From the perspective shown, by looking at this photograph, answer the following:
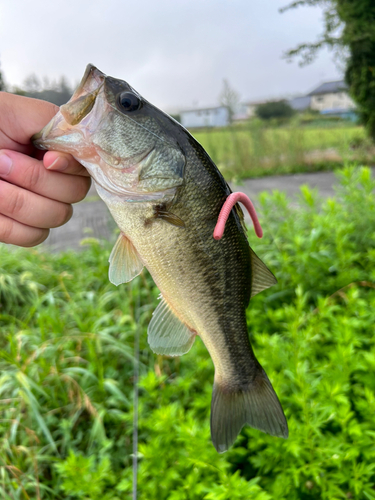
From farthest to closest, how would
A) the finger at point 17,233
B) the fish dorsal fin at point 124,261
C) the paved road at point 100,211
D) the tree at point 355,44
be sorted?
the tree at point 355,44, the paved road at point 100,211, the finger at point 17,233, the fish dorsal fin at point 124,261

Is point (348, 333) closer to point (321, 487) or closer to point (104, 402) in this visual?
point (321, 487)

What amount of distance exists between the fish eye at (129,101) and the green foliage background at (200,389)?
1234mm

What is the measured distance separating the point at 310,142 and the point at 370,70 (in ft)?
10.5

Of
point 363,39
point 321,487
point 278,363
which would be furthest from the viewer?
point 363,39

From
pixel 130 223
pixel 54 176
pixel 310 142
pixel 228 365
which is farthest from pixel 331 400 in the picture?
pixel 310 142

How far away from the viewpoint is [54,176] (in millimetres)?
1194

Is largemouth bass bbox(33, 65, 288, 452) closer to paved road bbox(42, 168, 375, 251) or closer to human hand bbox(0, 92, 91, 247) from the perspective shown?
human hand bbox(0, 92, 91, 247)

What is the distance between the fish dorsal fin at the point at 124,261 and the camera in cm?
105

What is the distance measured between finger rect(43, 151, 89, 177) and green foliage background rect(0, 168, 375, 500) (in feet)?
3.65

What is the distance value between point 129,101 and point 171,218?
1.08 ft

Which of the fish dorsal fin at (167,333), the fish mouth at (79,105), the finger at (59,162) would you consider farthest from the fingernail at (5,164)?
the fish dorsal fin at (167,333)

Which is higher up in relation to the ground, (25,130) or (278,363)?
(25,130)

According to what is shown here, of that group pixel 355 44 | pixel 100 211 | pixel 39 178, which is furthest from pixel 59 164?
pixel 355 44

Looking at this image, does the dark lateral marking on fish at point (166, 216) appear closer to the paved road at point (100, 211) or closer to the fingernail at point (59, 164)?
the fingernail at point (59, 164)
